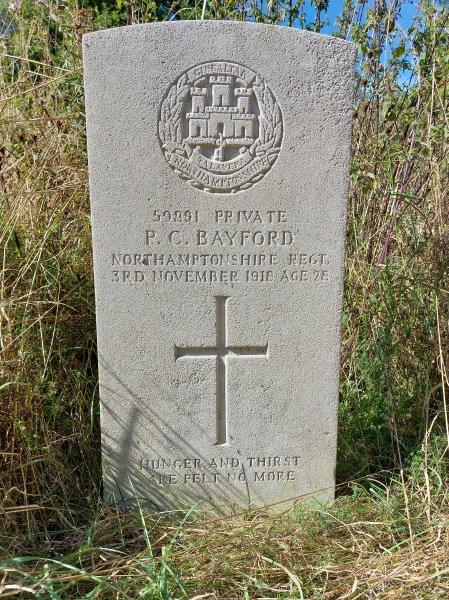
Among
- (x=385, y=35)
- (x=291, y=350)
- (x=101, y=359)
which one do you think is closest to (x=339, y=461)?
(x=291, y=350)

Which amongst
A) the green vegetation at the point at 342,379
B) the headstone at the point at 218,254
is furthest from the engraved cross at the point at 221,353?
the green vegetation at the point at 342,379

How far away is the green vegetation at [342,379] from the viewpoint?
190 cm

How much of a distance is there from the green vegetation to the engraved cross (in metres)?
0.37

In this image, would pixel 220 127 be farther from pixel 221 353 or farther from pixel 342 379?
pixel 342 379

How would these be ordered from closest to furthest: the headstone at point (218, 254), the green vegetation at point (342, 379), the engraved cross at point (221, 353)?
the green vegetation at point (342, 379) < the headstone at point (218, 254) < the engraved cross at point (221, 353)

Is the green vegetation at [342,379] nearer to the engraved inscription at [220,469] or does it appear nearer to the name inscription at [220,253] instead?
the engraved inscription at [220,469]

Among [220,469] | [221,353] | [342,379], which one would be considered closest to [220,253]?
[221,353]

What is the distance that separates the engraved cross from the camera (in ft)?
7.36

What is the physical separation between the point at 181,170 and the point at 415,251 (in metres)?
1.31

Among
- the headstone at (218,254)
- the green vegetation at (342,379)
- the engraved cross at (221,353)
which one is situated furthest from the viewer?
the engraved cross at (221,353)

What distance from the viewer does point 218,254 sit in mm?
2172

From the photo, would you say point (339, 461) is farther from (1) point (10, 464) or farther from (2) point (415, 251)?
(1) point (10, 464)

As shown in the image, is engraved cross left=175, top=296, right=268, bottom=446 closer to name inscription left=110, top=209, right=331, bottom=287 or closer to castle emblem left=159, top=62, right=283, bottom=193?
name inscription left=110, top=209, right=331, bottom=287

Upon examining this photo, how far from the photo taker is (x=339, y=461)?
262cm
